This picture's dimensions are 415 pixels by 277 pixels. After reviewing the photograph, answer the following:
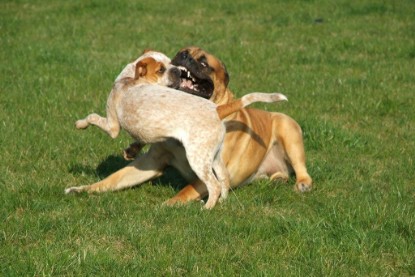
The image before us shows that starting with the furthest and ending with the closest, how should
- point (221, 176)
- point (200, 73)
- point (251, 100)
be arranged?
point (200, 73), point (221, 176), point (251, 100)

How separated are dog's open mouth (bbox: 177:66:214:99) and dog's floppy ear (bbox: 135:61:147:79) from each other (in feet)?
1.44

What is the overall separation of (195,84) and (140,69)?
0.72 metres

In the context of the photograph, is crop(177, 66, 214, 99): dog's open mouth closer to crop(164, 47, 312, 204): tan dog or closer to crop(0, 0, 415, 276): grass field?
crop(164, 47, 312, 204): tan dog

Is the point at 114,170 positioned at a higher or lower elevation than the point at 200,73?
lower

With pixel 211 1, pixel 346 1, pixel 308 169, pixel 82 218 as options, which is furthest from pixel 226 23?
pixel 82 218

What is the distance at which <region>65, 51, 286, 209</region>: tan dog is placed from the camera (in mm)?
6062

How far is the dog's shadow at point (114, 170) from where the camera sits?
7.42 m

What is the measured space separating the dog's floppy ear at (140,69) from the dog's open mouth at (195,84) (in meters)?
0.44

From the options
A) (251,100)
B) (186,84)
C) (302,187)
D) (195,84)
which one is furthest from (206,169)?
(302,187)

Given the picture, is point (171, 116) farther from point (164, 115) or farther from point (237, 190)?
point (237, 190)

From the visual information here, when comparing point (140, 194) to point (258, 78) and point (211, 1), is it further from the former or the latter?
point (211, 1)

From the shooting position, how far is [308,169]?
7805 mm

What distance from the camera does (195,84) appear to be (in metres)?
7.18

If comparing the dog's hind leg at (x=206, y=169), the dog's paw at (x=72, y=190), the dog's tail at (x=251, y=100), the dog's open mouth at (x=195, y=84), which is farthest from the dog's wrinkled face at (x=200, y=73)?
the dog's paw at (x=72, y=190)
